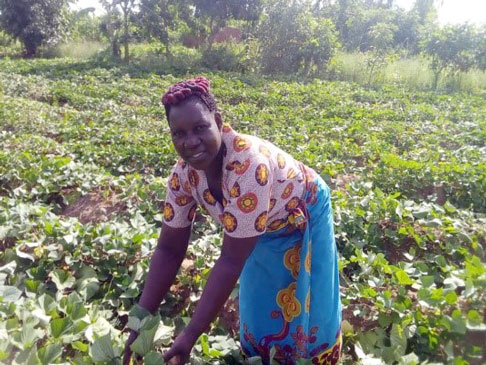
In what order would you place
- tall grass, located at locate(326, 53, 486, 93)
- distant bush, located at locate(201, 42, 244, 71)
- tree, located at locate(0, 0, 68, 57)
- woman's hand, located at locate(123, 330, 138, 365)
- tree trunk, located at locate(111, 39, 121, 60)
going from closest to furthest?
woman's hand, located at locate(123, 330, 138, 365)
tall grass, located at locate(326, 53, 486, 93)
distant bush, located at locate(201, 42, 244, 71)
tree trunk, located at locate(111, 39, 121, 60)
tree, located at locate(0, 0, 68, 57)

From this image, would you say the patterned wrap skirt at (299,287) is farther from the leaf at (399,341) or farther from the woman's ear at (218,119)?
the woman's ear at (218,119)

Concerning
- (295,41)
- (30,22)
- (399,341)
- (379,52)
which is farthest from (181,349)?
(30,22)

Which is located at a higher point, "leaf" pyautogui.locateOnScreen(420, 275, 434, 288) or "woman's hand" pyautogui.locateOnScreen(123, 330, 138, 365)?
"leaf" pyautogui.locateOnScreen(420, 275, 434, 288)

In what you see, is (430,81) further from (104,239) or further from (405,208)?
(104,239)

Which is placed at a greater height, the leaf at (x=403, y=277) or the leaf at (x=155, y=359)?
the leaf at (x=155, y=359)

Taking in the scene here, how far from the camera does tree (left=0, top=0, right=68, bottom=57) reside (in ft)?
67.9

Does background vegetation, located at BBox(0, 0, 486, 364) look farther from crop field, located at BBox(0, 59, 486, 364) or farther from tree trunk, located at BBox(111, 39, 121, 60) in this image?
tree trunk, located at BBox(111, 39, 121, 60)

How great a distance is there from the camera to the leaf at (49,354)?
1.46 m

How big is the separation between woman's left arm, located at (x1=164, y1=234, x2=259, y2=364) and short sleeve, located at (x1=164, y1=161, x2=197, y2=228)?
30cm

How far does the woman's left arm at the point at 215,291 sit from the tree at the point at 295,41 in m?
14.7

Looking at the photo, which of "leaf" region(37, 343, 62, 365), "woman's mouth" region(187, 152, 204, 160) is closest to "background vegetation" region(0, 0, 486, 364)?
"leaf" region(37, 343, 62, 365)

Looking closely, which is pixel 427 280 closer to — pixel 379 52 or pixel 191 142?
pixel 191 142

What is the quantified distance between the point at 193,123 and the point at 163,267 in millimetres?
635

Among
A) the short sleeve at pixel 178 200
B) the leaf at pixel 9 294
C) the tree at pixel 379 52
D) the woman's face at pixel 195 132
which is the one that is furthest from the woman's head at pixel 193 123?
the tree at pixel 379 52
